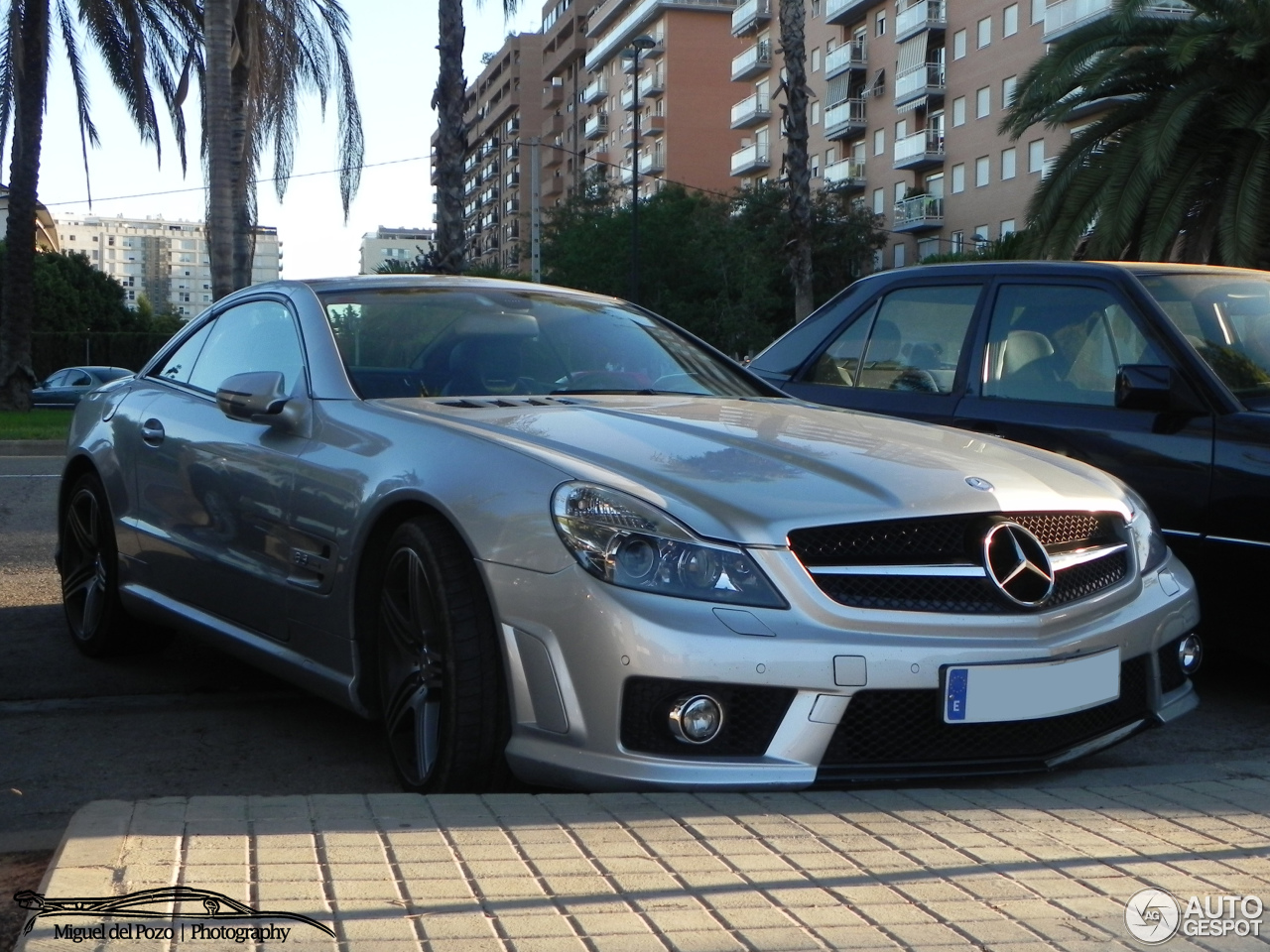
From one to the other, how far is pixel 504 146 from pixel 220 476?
114 meters

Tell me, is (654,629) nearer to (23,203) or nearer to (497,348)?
(497,348)

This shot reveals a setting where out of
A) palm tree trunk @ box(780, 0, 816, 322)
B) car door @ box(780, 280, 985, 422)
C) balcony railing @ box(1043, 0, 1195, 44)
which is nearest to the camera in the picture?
car door @ box(780, 280, 985, 422)

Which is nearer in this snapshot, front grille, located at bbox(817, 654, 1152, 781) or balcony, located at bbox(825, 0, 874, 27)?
front grille, located at bbox(817, 654, 1152, 781)

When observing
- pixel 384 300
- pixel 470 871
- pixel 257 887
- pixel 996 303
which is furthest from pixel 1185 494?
pixel 257 887

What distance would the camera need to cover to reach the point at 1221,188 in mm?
18500

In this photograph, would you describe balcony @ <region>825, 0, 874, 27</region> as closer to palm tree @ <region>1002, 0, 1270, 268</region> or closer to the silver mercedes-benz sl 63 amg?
palm tree @ <region>1002, 0, 1270, 268</region>

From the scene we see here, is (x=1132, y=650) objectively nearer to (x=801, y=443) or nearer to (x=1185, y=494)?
(x=801, y=443)

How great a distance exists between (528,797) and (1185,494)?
2687mm

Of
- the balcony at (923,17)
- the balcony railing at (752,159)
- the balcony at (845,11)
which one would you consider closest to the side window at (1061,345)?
the balcony at (923,17)

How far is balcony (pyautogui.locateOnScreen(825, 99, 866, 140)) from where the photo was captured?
64.8 meters

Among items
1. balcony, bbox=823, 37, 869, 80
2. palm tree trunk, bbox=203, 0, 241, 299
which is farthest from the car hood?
balcony, bbox=823, 37, 869, 80

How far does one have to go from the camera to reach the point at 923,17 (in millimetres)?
57719

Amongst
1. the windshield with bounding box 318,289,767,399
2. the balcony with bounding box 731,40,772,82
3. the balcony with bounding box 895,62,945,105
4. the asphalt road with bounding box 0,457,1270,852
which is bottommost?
the asphalt road with bounding box 0,457,1270,852

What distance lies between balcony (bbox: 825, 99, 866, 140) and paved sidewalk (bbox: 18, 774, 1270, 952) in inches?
2515
